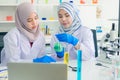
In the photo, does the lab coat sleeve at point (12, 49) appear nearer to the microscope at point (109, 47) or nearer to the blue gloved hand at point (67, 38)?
the blue gloved hand at point (67, 38)

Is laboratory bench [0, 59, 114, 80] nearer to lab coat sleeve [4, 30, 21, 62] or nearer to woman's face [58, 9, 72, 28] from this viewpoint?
lab coat sleeve [4, 30, 21, 62]

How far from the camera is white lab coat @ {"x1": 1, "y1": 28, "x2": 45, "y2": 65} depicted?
190 centimetres

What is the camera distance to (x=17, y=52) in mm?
1920

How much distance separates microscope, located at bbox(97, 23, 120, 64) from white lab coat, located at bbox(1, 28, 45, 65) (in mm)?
586

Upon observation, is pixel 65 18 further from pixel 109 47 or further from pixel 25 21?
pixel 109 47

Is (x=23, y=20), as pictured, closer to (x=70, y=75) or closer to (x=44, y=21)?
(x=70, y=75)

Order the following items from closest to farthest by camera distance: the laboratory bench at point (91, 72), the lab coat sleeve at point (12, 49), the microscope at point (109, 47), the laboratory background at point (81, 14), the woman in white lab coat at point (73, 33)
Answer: the laboratory bench at point (91, 72), the microscope at point (109, 47), the lab coat sleeve at point (12, 49), the woman in white lab coat at point (73, 33), the laboratory background at point (81, 14)

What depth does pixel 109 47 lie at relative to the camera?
1.84 meters

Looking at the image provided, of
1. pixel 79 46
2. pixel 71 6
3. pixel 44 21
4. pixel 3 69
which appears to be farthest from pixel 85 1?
pixel 3 69

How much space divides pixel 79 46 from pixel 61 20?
0.31 metres

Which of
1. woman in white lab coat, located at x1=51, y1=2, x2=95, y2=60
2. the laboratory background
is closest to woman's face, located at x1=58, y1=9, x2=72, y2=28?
woman in white lab coat, located at x1=51, y1=2, x2=95, y2=60

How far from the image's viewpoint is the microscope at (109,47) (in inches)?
70.2

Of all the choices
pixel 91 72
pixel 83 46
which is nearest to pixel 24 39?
pixel 83 46

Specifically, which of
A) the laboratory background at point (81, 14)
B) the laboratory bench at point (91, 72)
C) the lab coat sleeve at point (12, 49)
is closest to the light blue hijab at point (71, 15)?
the laboratory bench at point (91, 72)
